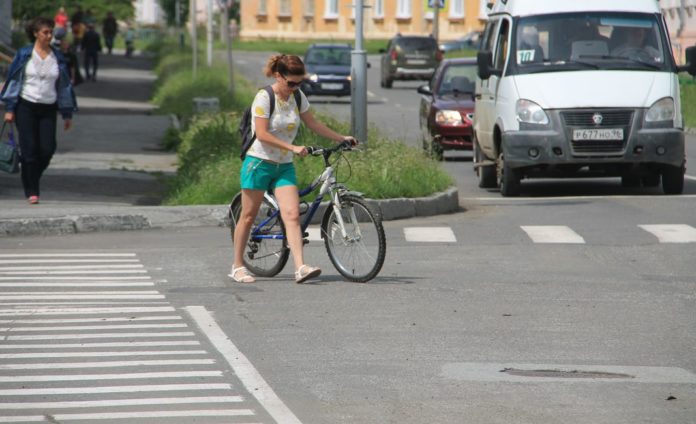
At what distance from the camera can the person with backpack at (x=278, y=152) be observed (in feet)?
36.2

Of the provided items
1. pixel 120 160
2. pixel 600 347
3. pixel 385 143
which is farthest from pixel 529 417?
pixel 120 160

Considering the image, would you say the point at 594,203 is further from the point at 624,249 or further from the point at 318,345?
the point at 318,345

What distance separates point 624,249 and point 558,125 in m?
4.67

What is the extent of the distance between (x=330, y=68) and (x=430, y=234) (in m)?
31.0

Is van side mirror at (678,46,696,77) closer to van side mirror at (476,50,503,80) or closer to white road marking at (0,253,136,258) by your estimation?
van side mirror at (476,50,503,80)

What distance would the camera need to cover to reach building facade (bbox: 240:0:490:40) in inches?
3789

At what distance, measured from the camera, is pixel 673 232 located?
14.3 m

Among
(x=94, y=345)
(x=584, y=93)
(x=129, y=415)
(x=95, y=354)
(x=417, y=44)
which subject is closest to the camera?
(x=129, y=415)

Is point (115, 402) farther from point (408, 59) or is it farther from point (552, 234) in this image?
point (408, 59)

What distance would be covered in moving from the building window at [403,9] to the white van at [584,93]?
3118 inches

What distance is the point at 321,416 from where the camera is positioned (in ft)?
22.4

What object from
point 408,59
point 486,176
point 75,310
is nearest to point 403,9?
point 408,59

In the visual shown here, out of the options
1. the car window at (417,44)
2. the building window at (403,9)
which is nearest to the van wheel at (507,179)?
the car window at (417,44)

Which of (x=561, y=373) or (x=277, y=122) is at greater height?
(x=277, y=122)
